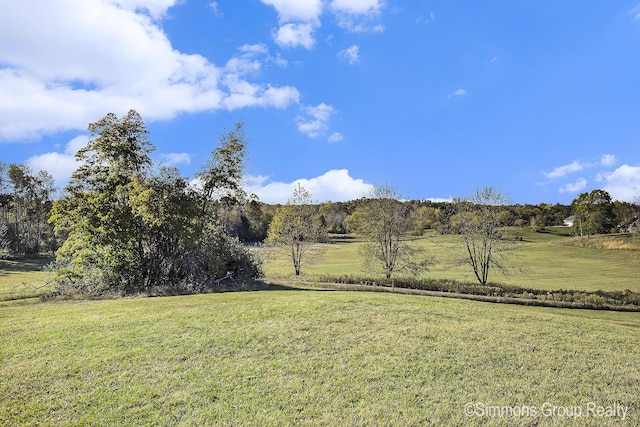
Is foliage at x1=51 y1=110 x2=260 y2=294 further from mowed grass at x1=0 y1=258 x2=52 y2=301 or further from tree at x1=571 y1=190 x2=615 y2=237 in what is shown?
tree at x1=571 y1=190 x2=615 y2=237

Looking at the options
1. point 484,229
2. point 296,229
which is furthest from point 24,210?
point 484,229

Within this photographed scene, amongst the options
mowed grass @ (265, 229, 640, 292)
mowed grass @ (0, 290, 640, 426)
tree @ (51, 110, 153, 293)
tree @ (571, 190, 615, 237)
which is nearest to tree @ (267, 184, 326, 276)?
mowed grass @ (265, 229, 640, 292)

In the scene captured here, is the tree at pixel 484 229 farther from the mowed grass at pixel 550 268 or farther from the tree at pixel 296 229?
the tree at pixel 296 229

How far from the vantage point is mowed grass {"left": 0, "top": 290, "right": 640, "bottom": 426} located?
5.50 meters

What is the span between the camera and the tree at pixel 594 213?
6719cm

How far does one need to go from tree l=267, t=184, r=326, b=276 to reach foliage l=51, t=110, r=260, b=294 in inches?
580

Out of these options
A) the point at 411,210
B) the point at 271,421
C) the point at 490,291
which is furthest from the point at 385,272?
the point at 271,421

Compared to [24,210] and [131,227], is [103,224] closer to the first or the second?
[131,227]

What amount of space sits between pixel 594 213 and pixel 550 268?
115 feet

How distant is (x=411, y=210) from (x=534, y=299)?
14221 mm

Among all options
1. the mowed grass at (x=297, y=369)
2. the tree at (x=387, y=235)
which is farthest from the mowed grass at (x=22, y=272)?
the tree at (x=387, y=235)

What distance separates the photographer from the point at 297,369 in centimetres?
697

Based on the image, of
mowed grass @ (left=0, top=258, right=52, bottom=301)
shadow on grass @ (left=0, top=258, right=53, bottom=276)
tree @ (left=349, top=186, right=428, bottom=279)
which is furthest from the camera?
shadow on grass @ (left=0, top=258, right=53, bottom=276)

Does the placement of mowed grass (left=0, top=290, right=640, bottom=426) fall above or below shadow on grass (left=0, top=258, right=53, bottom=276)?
above
